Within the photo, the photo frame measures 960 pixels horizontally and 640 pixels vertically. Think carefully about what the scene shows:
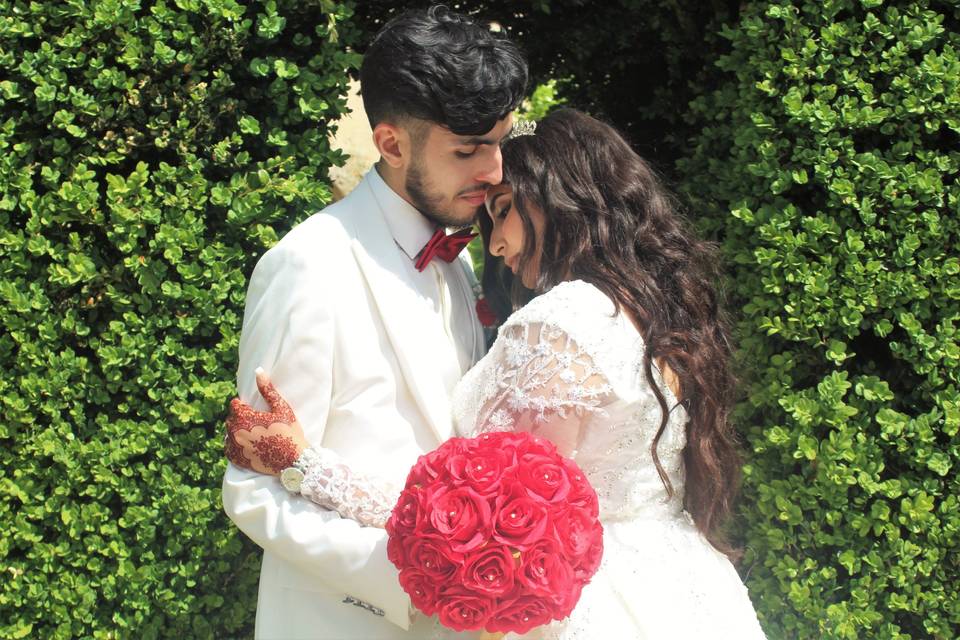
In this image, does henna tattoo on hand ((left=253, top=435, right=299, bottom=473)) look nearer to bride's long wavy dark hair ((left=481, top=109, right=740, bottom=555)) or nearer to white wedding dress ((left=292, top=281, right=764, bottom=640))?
white wedding dress ((left=292, top=281, right=764, bottom=640))

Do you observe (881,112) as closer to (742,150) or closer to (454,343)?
(742,150)

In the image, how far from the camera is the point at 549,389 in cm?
239

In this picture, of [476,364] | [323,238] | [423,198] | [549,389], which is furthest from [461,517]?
[423,198]

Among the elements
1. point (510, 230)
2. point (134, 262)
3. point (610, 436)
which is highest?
point (510, 230)

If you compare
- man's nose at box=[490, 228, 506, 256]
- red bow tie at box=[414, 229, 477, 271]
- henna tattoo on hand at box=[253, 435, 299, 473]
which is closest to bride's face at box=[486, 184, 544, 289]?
man's nose at box=[490, 228, 506, 256]

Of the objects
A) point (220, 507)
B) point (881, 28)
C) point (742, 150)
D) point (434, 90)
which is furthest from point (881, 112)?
point (220, 507)

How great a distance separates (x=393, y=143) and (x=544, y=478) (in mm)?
1138

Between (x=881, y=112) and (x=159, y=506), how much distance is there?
2997 millimetres

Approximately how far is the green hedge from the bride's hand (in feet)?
6.04

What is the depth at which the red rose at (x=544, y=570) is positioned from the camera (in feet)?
6.66

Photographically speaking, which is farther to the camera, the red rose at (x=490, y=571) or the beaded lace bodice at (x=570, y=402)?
the beaded lace bodice at (x=570, y=402)

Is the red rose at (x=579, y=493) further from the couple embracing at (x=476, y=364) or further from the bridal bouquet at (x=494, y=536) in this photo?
the couple embracing at (x=476, y=364)

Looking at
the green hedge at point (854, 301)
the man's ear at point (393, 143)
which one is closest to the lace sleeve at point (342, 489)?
the man's ear at point (393, 143)

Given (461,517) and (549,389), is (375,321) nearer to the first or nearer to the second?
(549,389)
